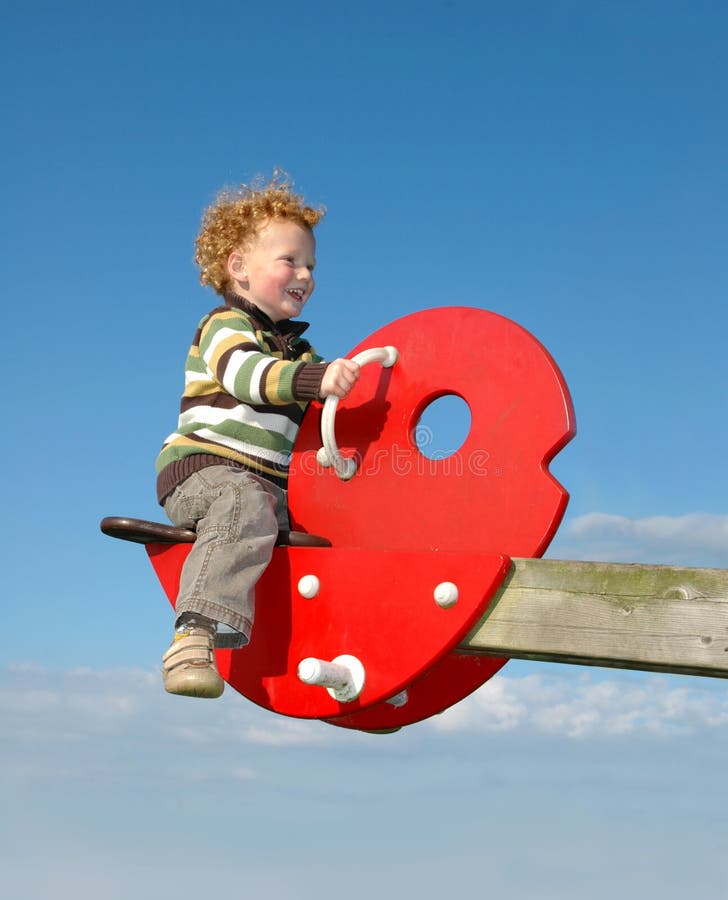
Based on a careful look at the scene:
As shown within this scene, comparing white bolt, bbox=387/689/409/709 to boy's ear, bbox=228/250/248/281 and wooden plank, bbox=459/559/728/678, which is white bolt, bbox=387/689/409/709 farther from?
boy's ear, bbox=228/250/248/281

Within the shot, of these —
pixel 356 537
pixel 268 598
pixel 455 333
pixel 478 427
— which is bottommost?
pixel 268 598

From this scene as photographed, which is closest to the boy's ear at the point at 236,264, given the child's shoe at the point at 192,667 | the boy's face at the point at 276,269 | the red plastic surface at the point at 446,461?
the boy's face at the point at 276,269

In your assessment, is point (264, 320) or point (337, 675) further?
point (264, 320)

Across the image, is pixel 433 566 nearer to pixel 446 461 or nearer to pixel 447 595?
pixel 447 595

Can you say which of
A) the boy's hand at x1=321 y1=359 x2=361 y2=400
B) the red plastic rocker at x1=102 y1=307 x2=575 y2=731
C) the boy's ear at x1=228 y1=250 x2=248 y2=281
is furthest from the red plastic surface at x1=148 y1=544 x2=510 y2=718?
the boy's ear at x1=228 y1=250 x2=248 y2=281

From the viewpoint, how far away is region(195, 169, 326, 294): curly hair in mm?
3428

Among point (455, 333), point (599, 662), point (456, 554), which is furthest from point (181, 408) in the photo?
point (599, 662)

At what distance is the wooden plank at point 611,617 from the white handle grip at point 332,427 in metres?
0.68

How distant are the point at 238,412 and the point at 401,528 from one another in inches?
22.5

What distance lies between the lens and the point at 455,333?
311cm

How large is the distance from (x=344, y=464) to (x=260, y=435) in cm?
26

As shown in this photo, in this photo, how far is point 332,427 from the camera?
3006 millimetres

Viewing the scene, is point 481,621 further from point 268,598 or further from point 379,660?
point 268,598

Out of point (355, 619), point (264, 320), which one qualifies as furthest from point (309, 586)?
point (264, 320)
